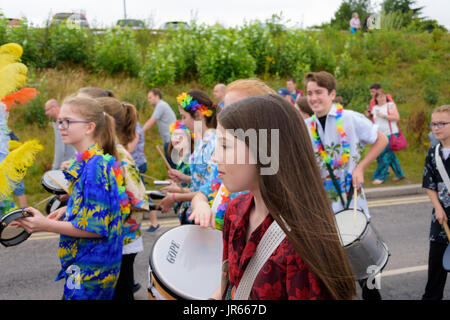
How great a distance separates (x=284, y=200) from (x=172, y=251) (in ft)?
3.31

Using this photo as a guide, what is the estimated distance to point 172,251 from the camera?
234cm

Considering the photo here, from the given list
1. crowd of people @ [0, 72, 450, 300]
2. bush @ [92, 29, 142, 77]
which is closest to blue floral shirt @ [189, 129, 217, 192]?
crowd of people @ [0, 72, 450, 300]

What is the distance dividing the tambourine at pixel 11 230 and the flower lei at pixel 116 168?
1.55 ft

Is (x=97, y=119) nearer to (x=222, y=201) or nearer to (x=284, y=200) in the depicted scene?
(x=222, y=201)

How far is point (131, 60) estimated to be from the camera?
1324 centimetres

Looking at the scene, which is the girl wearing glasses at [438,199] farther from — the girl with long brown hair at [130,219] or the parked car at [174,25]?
the parked car at [174,25]

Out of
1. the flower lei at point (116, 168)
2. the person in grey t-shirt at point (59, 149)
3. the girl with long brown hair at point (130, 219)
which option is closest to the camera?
the flower lei at point (116, 168)

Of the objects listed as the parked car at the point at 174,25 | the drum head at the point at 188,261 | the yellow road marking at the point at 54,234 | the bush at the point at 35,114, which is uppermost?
the parked car at the point at 174,25

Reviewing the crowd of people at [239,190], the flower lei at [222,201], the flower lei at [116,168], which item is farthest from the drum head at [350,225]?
the flower lei at [116,168]

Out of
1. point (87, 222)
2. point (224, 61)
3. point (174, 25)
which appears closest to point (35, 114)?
point (224, 61)

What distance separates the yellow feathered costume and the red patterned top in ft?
4.15

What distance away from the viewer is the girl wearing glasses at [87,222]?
244 cm

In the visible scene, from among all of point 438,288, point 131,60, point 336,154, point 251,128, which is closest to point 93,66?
point 131,60

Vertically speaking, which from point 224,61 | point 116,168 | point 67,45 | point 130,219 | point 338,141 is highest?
point 67,45
